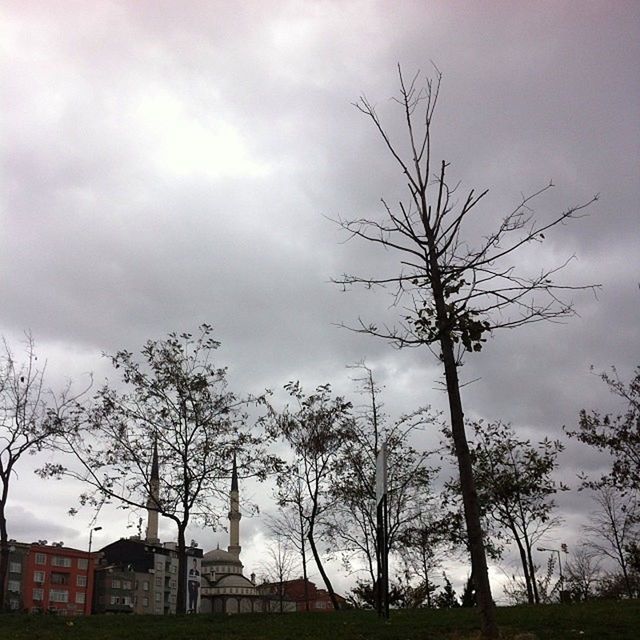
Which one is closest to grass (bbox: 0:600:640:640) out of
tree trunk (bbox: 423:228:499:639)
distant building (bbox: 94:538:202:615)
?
tree trunk (bbox: 423:228:499:639)

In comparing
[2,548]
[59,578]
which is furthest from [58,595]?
[2,548]

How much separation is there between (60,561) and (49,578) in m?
2.47

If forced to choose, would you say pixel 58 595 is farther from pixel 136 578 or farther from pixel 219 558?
pixel 219 558

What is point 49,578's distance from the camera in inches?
3546

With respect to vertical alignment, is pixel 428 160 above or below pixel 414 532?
above

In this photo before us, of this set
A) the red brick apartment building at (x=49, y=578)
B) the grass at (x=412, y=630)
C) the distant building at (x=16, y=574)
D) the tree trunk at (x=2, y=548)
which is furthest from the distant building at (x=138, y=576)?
the grass at (x=412, y=630)

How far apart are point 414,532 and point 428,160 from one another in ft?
70.9

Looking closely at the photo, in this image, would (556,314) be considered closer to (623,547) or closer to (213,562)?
(623,547)

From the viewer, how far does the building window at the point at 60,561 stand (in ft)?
299

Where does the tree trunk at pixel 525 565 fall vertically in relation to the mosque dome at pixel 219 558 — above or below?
below

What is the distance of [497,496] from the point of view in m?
31.7

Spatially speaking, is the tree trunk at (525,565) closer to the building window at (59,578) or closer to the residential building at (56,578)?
the residential building at (56,578)


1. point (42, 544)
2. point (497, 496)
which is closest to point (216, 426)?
point (497, 496)

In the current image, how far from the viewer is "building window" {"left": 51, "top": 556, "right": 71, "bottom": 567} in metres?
91.1
